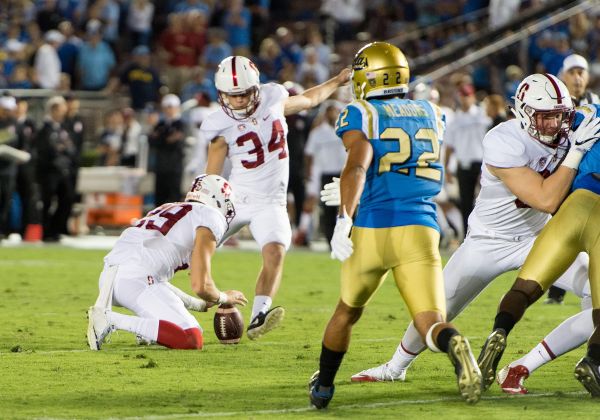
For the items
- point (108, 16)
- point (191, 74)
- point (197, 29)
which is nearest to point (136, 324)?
point (191, 74)

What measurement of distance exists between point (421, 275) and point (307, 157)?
35.4 feet

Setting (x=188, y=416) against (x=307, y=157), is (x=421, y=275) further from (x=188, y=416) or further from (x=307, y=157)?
(x=307, y=157)

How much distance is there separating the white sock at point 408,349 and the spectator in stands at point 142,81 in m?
13.7

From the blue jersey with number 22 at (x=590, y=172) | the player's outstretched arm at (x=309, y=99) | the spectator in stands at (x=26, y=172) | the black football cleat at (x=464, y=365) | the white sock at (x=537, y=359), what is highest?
the player's outstretched arm at (x=309, y=99)

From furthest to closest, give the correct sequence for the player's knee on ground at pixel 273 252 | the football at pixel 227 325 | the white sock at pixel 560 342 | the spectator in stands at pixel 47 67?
the spectator in stands at pixel 47 67
the player's knee on ground at pixel 273 252
the football at pixel 227 325
the white sock at pixel 560 342

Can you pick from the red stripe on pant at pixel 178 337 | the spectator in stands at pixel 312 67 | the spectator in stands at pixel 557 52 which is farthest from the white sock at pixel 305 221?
the red stripe on pant at pixel 178 337

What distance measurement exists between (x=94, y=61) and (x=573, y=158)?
15.0 m

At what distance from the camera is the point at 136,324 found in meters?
7.82

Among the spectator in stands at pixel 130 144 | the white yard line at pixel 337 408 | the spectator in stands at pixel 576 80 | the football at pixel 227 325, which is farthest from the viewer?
the spectator in stands at pixel 130 144

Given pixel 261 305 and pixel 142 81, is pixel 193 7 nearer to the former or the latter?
pixel 142 81

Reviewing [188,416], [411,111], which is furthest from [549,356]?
[188,416]

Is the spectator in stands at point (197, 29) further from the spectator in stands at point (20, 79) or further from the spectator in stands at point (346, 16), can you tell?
the spectator in stands at point (20, 79)

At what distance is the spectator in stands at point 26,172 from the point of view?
16.7 metres

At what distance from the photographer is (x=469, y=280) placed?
6.98 m
